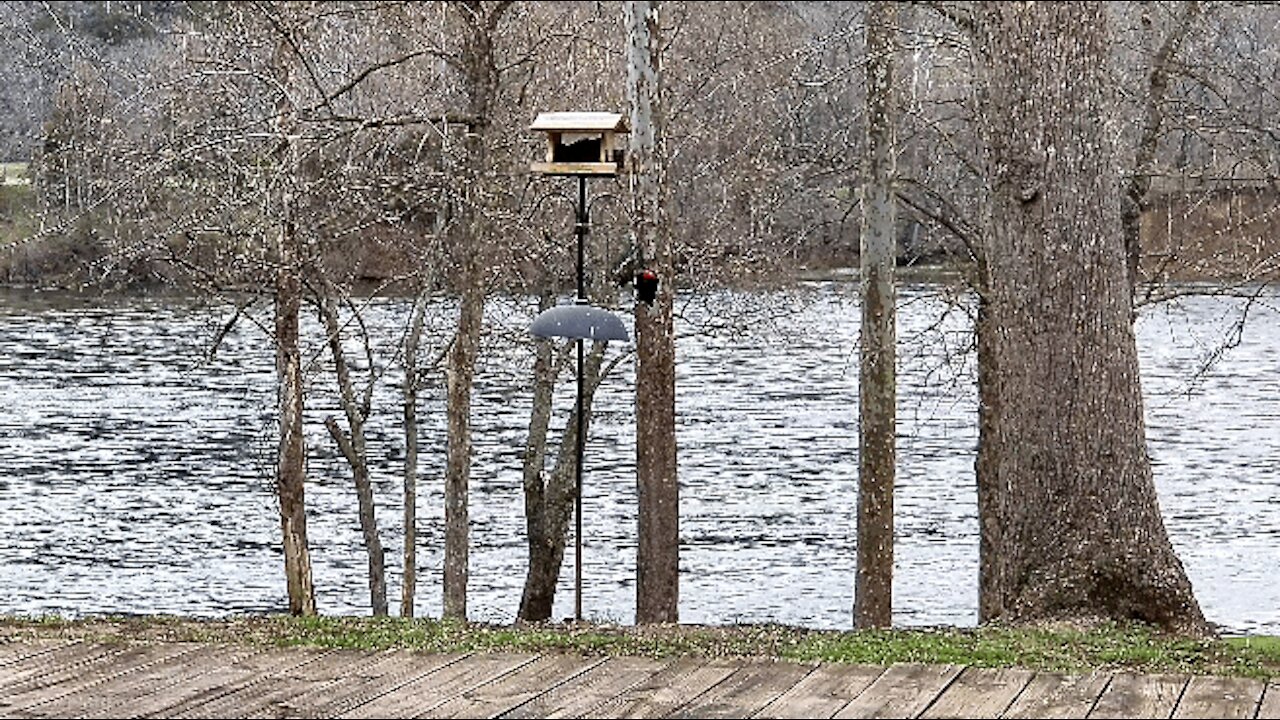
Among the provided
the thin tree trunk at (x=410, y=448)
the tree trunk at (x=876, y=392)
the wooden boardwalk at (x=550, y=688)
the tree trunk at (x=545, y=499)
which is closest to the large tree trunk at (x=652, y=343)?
the tree trunk at (x=876, y=392)

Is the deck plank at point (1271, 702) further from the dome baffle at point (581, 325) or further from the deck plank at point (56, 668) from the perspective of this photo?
the dome baffle at point (581, 325)

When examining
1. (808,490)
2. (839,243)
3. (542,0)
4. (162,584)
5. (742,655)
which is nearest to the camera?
(742,655)

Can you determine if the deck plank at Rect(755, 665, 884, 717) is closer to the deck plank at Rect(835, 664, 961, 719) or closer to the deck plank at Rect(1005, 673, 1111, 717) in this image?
the deck plank at Rect(835, 664, 961, 719)

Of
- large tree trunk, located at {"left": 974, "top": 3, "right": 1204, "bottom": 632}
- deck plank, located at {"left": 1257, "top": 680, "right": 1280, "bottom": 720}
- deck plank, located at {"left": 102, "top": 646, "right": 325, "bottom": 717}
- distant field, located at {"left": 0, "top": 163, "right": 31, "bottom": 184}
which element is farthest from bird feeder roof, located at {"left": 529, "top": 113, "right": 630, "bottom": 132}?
distant field, located at {"left": 0, "top": 163, "right": 31, "bottom": 184}

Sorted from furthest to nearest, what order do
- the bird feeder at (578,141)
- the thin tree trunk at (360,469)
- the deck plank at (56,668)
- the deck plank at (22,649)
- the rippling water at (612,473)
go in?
the rippling water at (612,473) < the thin tree trunk at (360,469) < the bird feeder at (578,141) < the deck plank at (22,649) < the deck plank at (56,668)

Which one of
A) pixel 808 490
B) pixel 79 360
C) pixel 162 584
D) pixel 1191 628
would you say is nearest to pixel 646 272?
pixel 1191 628

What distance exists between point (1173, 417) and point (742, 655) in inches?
909

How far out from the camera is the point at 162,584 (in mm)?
19438

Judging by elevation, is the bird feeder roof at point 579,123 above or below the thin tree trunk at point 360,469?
above

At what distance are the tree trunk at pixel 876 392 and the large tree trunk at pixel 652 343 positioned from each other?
68.3 inches

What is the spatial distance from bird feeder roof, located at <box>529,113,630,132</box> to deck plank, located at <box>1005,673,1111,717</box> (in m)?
6.56

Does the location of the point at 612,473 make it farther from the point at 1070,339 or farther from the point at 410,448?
the point at 1070,339

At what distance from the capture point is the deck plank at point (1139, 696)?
5199 millimetres

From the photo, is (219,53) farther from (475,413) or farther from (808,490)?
(475,413)
